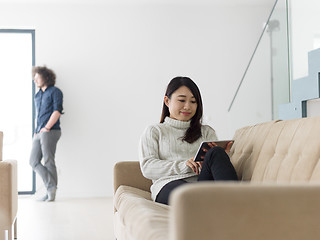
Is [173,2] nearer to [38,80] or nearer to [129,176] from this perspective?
[38,80]

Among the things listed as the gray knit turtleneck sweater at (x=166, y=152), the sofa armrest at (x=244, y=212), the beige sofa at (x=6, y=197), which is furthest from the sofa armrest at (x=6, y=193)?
the sofa armrest at (x=244, y=212)

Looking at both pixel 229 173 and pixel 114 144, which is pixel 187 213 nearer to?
pixel 229 173

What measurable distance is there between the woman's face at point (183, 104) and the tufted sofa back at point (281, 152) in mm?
319

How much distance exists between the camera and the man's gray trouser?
236 inches

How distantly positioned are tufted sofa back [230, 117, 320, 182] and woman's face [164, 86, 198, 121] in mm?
319

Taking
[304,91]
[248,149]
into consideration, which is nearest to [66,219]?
[304,91]

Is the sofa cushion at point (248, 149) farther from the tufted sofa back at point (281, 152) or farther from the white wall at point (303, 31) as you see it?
the white wall at point (303, 31)

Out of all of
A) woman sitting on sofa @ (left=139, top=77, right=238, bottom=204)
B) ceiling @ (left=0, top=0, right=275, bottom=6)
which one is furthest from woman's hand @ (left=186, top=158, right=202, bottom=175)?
ceiling @ (left=0, top=0, right=275, bottom=6)

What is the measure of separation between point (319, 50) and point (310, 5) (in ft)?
1.59

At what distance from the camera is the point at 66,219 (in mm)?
4480

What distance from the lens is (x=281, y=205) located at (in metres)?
1.22

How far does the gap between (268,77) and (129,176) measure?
5.58 feet

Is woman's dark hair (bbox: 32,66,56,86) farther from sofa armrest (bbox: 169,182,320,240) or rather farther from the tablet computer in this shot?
sofa armrest (bbox: 169,182,320,240)

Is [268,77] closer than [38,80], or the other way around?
[268,77]
